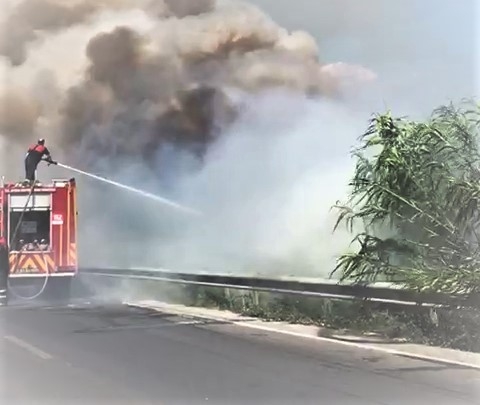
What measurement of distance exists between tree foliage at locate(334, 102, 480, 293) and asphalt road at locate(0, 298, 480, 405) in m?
1.34

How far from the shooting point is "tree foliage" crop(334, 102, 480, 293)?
832cm

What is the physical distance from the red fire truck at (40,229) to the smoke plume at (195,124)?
50 cm

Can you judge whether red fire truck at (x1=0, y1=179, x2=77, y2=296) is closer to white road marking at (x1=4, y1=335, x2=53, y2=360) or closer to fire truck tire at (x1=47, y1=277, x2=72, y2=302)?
fire truck tire at (x1=47, y1=277, x2=72, y2=302)

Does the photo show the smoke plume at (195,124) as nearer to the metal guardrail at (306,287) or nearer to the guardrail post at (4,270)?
the metal guardrail at (306,287)

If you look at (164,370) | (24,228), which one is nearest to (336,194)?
(24,228)

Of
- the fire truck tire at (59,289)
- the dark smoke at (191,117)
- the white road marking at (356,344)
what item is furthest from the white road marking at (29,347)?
the dark smoke at (191,117)

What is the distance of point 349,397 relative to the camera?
575 cm

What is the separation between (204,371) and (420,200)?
3.53m

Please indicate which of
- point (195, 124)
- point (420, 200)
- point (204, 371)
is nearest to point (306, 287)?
point (420, 200)

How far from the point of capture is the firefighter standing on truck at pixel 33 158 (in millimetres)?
12844

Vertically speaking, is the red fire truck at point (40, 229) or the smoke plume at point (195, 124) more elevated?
the smoke plume at point (195, 124)

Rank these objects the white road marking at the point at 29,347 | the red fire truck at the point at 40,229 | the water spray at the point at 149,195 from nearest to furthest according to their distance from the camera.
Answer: the white road marking at the point at 29,347, the red fire truck at the point at 40,229, the water spray at the point at 149,195

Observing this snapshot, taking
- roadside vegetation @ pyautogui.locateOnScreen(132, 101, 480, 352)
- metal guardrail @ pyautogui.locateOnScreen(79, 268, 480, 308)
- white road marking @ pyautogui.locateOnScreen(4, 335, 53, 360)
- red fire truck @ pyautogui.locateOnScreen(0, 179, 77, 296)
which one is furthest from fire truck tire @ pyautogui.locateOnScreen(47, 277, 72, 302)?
roadside vegetation @ pyautogui.locateOnScreen(132, 101, 480, 352)

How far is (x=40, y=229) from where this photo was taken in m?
13.0
